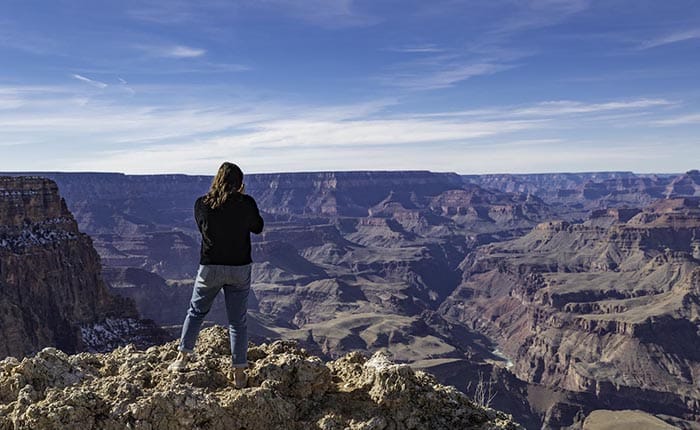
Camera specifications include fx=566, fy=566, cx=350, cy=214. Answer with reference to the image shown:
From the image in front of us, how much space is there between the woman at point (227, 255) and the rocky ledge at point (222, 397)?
0.42 meters

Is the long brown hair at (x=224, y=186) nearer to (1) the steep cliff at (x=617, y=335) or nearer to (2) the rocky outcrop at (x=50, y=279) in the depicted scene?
(2) the rocky outcrop at (x=50, y=279)

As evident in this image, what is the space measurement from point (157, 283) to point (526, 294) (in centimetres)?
11746

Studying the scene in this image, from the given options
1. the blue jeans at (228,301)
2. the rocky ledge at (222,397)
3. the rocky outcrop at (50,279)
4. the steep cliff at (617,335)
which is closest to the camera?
the rocky ledge at (222,397)

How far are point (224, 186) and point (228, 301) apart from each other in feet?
5.39

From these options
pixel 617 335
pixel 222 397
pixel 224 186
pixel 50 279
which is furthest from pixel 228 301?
pixel 617 335

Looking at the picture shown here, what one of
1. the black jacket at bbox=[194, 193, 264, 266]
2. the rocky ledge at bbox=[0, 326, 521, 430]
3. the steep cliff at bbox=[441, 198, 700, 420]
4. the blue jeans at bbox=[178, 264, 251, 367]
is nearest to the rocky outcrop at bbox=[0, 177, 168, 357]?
the rocky ledge at bbox=[0, 326, 521, 430]

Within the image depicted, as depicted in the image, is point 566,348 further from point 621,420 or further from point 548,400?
point 621,420

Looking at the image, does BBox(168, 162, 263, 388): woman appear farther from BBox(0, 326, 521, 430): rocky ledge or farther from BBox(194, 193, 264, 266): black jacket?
BBox(0, 326, 521, 430): rocky ledge

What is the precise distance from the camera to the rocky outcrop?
57094mm

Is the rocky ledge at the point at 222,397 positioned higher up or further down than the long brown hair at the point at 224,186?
further down

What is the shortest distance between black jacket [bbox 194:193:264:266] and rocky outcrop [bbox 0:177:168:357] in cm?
5270

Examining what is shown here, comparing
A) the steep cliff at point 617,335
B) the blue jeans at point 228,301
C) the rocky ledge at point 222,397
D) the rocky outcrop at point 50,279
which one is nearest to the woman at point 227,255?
the blue jeans at point 228,301

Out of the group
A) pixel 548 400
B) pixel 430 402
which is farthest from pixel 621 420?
pixel 430 402

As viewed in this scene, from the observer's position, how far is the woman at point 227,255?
25.6ft
